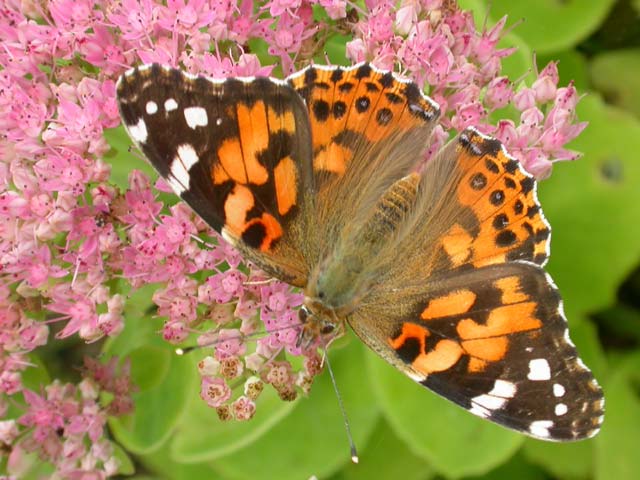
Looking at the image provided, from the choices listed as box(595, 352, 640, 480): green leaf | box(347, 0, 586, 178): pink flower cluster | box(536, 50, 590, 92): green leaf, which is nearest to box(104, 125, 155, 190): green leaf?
box(347, 0, 586, 178): pink flower cluster

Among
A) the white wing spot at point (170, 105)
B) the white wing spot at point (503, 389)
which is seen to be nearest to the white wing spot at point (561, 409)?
the white wing spot at point (503, 389)

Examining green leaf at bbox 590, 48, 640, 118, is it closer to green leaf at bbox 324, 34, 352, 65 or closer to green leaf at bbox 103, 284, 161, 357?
green leaf at bbox 324, 34, 352, 65

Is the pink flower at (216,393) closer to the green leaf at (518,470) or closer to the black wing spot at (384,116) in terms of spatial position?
the black wing spot at (384,116)

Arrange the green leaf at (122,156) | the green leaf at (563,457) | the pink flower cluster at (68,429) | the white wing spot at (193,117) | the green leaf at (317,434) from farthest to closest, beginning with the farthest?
the green leaf at (563,457) → the green leaf at (317,434) → the pink flower cluster at (68,429) → the green leaf at (122,156) → the white wing spot at (193,117)

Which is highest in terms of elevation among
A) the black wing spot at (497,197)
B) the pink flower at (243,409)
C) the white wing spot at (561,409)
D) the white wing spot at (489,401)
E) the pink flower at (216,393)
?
the black wing spot at (497,197)

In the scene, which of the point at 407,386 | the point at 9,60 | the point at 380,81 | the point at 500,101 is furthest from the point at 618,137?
the point at 9,60

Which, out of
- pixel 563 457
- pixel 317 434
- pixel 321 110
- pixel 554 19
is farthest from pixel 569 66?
pixel 317 434
